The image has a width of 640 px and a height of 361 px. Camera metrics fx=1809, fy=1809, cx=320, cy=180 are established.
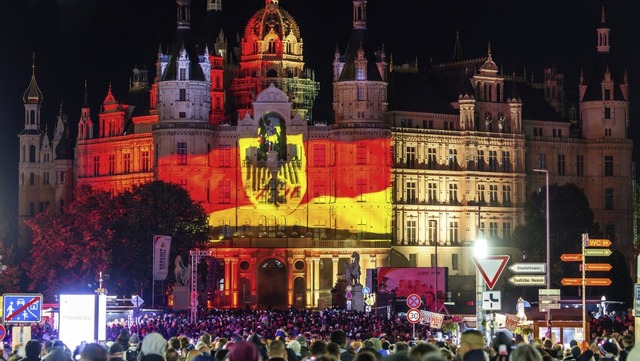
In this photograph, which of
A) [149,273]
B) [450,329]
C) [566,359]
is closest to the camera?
[566,359]

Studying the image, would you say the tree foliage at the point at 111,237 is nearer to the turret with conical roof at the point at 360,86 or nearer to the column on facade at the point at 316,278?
the column on facade at the point at 316,278

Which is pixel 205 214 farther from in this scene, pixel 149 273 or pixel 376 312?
pixel 376 312

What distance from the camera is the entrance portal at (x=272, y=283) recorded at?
137 metres

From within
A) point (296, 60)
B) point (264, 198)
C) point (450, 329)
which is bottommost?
point (450, 329)

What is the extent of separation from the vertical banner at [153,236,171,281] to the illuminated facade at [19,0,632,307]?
3255 cm

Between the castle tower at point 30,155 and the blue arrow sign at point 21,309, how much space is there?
13088 centimetres

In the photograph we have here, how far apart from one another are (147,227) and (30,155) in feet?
182

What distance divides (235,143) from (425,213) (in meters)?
16.9

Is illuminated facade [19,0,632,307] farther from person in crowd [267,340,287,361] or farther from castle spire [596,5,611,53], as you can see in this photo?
person in crowd [267,340,287,361]

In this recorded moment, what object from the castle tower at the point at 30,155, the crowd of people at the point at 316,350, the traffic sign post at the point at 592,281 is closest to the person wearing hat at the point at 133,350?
the crowd of people at the point at 316,350

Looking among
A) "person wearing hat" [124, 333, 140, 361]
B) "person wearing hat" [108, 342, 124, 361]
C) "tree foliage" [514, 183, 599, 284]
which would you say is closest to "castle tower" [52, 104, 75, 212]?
"tree foliage" [514, 183, 599, 284]

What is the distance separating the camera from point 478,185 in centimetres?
15062

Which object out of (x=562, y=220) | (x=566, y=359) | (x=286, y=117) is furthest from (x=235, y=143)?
(x=566, y=359)

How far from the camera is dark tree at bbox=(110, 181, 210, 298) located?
116m
